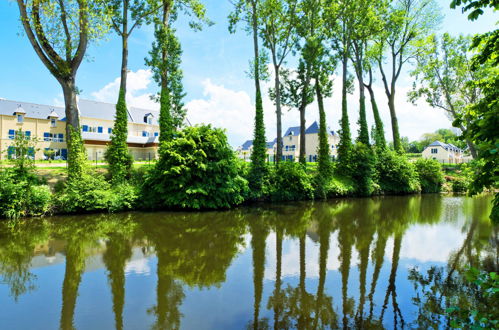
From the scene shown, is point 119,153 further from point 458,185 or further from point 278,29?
point 458,185

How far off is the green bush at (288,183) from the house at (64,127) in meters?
19.6

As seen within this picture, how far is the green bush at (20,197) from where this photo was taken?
1245cm

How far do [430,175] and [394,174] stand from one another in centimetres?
504

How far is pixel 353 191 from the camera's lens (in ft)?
76.9

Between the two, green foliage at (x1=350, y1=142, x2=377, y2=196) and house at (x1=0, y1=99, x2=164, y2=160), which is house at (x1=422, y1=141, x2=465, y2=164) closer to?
green foliage at (x1=350, y1=142, x2=377, y2=196)

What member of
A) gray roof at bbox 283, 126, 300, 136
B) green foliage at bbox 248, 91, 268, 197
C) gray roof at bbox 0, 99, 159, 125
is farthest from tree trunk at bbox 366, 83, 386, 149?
gray roof at bbox 0, 99, 159, 125

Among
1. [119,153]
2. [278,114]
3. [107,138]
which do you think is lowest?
[119,153]

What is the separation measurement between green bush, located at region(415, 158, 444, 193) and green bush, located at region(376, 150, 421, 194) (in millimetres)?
2173

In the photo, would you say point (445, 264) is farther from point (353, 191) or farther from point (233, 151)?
point (353, 191)

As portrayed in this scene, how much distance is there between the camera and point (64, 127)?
4022 centimetres

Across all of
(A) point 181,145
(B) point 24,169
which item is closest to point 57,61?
(B) point 24,169

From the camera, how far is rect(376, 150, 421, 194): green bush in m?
25.5

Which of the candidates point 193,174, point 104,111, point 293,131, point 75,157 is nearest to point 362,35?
point 193,174

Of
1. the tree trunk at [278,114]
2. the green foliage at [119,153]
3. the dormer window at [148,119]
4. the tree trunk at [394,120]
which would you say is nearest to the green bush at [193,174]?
the green foliage at [119,153]
